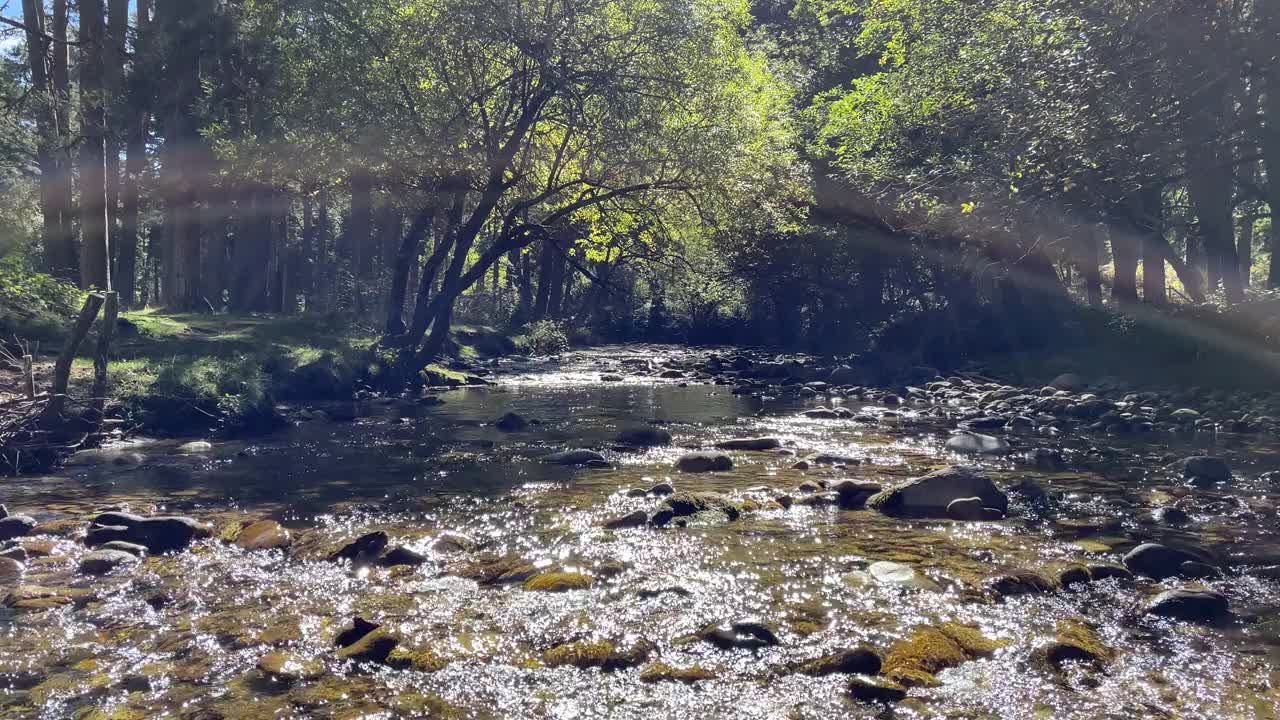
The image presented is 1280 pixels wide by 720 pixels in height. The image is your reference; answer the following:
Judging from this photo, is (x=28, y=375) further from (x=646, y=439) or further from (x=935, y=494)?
(x=935, y=494)

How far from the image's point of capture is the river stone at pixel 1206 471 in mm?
13008

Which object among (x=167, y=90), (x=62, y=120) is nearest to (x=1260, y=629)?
(x=62, y=120)

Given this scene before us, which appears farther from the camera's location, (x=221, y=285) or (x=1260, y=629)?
(x=221, y=285)

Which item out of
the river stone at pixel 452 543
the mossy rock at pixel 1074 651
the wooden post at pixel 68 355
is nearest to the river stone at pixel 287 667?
the river stone at pixel 452 543

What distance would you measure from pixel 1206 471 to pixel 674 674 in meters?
10.5

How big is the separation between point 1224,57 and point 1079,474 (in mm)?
7593

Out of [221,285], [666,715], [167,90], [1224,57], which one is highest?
[167,90]

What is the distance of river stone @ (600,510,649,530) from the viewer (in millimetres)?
10578

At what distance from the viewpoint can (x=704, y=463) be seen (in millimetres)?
14625

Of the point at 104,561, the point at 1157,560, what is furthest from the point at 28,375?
the point at 1157,560

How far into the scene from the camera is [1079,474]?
13953 mm

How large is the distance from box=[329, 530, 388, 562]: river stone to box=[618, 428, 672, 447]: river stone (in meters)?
8.27

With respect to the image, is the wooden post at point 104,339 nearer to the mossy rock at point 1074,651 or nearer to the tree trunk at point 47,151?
the tree trunk at point 47,151

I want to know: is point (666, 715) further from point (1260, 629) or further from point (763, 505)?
point (763, 505)
